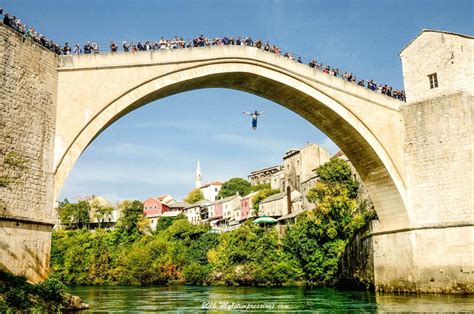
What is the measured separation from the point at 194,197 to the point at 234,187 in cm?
995

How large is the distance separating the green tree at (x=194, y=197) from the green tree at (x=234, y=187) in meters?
6.71

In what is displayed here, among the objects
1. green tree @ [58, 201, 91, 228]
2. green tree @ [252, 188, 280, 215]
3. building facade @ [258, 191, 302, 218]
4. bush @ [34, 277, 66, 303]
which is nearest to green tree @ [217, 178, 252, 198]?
green tree @ [252, 188, 280, 215]

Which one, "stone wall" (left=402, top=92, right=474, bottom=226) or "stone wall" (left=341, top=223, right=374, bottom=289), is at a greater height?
"stone wall" (left=402, top=92, right=474, bottom=226)

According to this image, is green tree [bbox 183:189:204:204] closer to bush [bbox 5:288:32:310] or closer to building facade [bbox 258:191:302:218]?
building facade [bbox 258:191:302:218]

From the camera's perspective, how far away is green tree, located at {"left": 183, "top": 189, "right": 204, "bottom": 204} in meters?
80.7

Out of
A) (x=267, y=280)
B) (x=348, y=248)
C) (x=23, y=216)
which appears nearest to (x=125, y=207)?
(x=267, y=280)

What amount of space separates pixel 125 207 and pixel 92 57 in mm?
45437

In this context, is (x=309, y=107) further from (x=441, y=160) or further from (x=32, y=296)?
(x=32, y=296)

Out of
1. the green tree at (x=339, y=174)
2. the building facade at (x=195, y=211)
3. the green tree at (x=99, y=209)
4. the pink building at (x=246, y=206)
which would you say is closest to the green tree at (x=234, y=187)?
the building facade at (x=195, y=211)

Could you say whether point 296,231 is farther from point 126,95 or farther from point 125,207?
point 125,207

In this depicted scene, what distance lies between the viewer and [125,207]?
187ft

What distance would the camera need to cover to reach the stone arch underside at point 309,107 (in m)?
13.8

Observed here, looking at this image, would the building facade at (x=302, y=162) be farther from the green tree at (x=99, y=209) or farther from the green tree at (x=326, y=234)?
the green tree at (x=99, y=209)

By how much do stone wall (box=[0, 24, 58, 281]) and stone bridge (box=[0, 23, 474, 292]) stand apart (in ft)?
0.12
